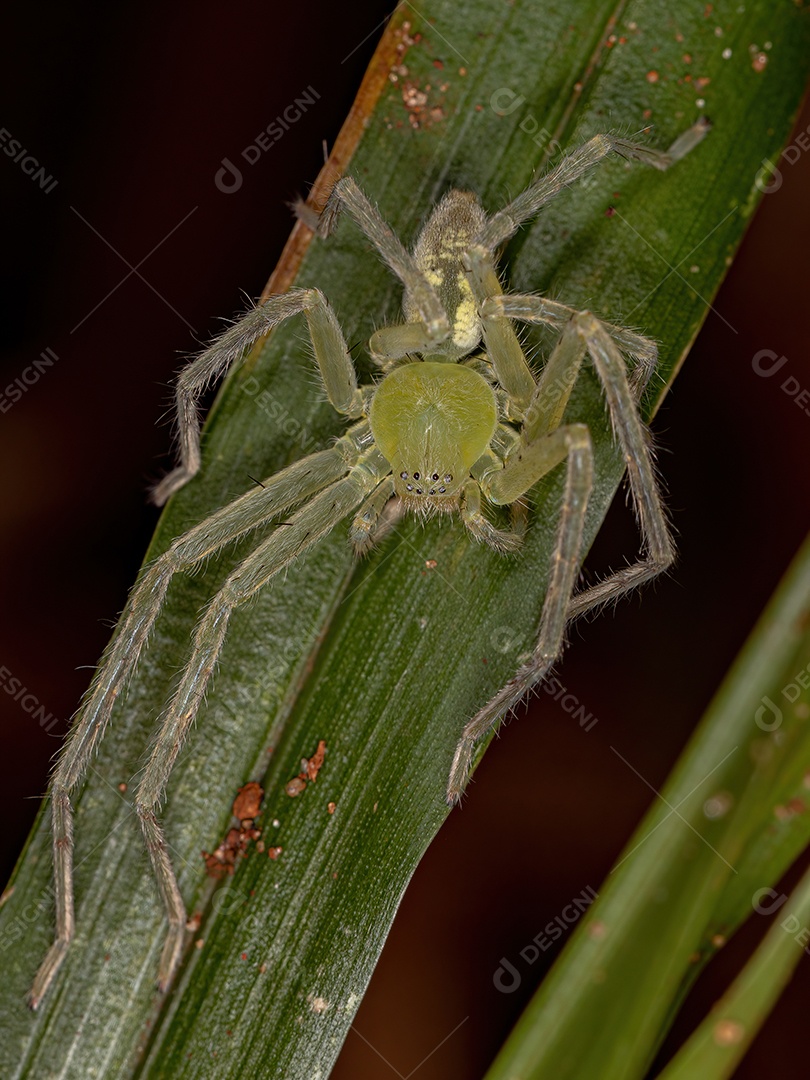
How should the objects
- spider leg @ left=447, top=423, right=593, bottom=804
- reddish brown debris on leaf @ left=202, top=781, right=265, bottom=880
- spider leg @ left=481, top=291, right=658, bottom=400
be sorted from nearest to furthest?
1. spider leg @ left=447, top=423, right=593, bottom=804
2. spider leg @ left=481, top=291, right=658, bottom=400
3. reddish brown debris on leaf @ left=202, top=781, right=265, bottom=880

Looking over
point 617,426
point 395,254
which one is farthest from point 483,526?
point 395,254

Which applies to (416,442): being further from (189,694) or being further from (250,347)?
(189,694)

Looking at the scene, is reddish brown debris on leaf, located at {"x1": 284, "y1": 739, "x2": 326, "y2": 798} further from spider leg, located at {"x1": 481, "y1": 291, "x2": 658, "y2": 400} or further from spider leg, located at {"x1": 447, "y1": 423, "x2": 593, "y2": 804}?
spider leg, located at {"x1": 481, "y1": 291, "x2": 658, "y2": 400}

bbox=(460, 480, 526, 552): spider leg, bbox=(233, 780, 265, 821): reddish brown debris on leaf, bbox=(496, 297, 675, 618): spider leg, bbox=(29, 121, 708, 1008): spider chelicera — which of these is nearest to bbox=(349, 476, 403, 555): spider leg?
bbox=(29, 121, 708, 1008): spider chelicera

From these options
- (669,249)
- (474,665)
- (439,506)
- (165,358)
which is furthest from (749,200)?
(165,358)

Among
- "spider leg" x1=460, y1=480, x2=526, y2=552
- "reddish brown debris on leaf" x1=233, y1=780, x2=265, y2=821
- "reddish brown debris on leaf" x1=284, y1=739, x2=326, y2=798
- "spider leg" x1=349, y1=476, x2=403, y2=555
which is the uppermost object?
"spider leg" x1=349, y1=476, x2=403, y2=555

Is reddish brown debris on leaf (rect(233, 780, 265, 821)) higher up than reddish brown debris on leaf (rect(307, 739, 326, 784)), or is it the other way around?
reddish brown debris on leaf (rect(233, 780, 265, 821))

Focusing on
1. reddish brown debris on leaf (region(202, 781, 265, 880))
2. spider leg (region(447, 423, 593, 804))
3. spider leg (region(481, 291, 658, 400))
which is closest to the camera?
spider leg (region(447, 423, 593, 804))

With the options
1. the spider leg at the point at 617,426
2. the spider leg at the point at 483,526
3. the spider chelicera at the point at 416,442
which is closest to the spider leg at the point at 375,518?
the spider chelicera at the point at 416,442
